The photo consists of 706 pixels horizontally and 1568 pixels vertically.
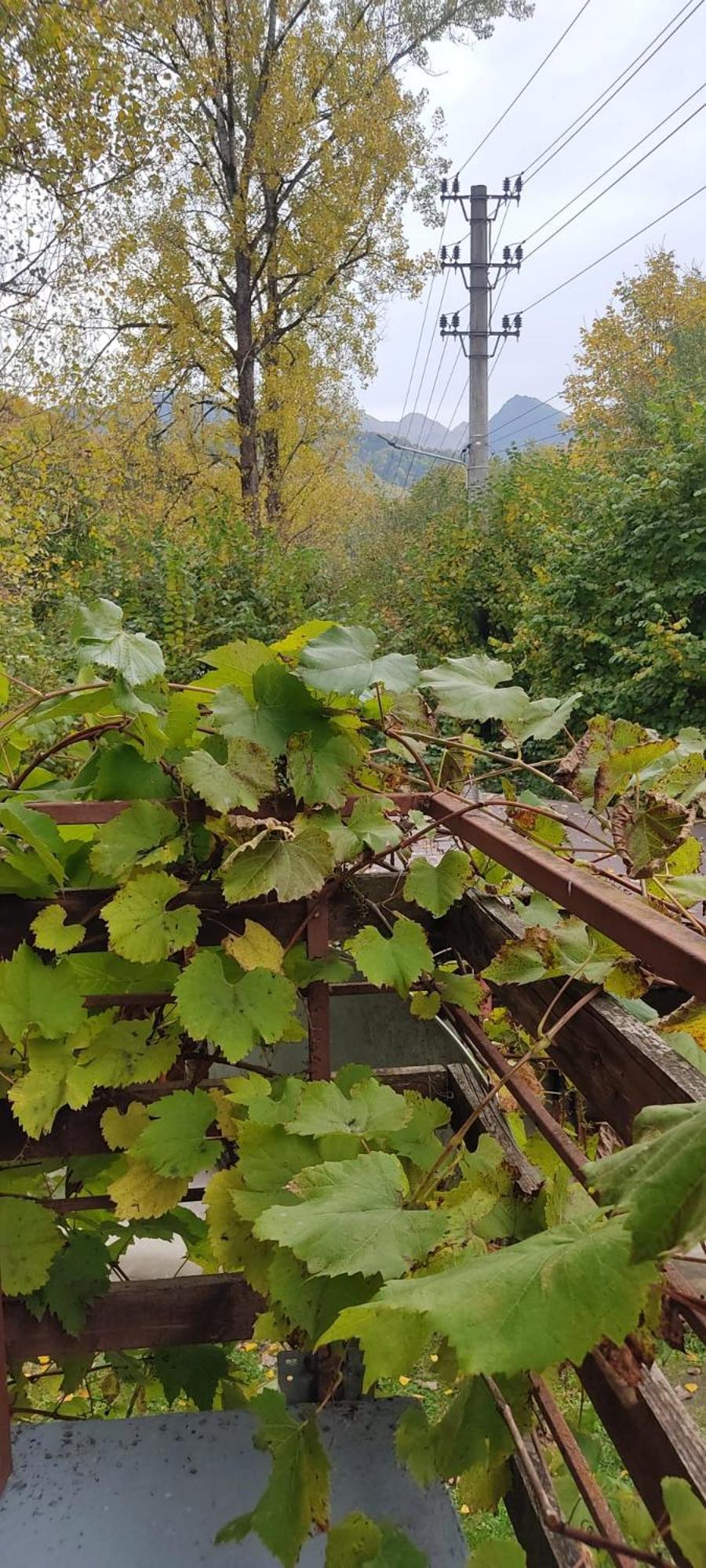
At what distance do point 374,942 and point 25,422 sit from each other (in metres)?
8.11

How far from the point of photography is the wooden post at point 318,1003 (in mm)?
981

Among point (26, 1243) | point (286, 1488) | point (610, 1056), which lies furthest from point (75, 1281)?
point (610, 1056)

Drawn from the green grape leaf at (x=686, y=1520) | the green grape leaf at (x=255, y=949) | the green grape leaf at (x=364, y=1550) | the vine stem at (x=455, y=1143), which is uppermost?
the green grape leaf at (x=255, y=949)

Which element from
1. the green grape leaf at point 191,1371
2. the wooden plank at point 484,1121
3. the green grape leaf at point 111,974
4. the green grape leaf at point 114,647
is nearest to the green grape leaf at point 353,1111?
the wooden plank at point 484,1121

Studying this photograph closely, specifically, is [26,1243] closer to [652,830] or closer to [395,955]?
[395,955]

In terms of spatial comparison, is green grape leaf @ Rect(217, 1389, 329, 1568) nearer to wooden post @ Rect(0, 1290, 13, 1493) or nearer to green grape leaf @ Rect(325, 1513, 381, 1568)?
green grape leaf @ Rect(325, 1513, 381, 1568)

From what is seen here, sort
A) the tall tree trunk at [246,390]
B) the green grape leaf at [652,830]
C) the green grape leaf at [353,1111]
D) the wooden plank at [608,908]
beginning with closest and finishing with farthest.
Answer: the wooden plank at [608,908] < the green grape leaf at [652,830] < the green grape leaf at [353,1111] < the tall tree trunk at [246,390]

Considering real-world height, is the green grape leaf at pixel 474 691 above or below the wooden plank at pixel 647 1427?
above

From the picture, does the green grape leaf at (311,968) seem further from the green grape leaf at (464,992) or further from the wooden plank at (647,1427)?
the wooden plank at (647,1427)

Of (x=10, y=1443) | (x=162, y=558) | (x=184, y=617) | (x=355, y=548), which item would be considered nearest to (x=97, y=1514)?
(x=10, y=1443)

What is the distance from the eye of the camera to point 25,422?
7.74m

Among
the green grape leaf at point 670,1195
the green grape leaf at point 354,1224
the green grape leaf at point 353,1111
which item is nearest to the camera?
the green grape leaf at point 670,1195

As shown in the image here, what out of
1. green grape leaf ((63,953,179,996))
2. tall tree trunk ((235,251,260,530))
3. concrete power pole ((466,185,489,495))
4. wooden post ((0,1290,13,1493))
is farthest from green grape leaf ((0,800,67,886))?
concrete power pole ((466,185,489,495))

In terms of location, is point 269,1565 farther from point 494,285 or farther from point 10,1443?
point 494,285
